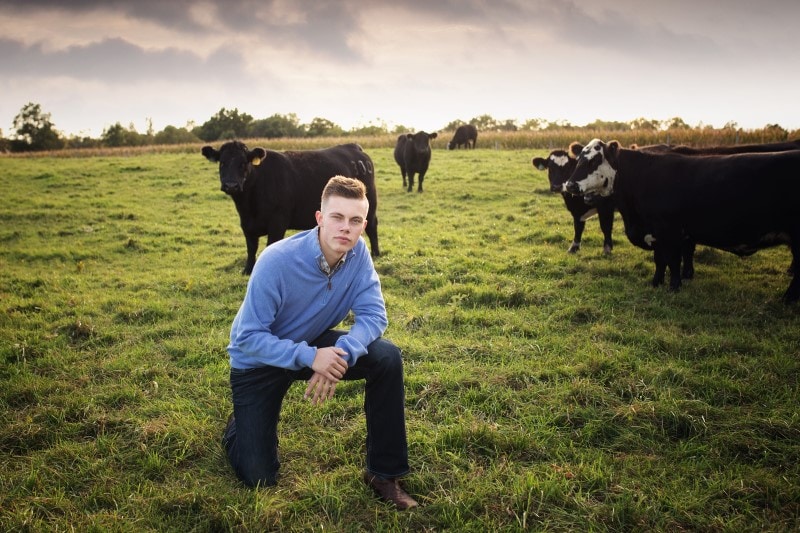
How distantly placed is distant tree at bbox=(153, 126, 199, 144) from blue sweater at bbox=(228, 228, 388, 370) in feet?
221

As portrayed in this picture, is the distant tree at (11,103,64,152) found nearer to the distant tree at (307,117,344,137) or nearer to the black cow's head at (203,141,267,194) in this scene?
the distant tree at (307,117,344,137)

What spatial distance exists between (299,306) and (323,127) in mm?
72823

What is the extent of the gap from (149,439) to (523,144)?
1219 inches

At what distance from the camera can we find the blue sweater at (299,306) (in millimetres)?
2967

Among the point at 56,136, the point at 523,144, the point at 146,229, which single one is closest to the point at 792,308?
the point at 146,229

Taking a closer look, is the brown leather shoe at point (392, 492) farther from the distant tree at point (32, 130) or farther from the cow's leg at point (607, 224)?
the distant tree at point (32, 130)

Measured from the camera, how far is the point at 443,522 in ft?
9.46

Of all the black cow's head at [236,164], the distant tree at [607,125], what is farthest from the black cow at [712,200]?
the distant tree at [607,125]

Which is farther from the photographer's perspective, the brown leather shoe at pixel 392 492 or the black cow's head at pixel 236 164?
the black cow's head at pixel 236 164

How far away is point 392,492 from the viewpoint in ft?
9.98

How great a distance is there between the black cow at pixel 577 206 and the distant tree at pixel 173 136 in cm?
6227

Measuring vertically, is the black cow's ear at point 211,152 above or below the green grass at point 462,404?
above

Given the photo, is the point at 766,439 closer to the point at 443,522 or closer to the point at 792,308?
the point at 443,522

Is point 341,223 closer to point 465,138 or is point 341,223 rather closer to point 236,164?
point 236,164
